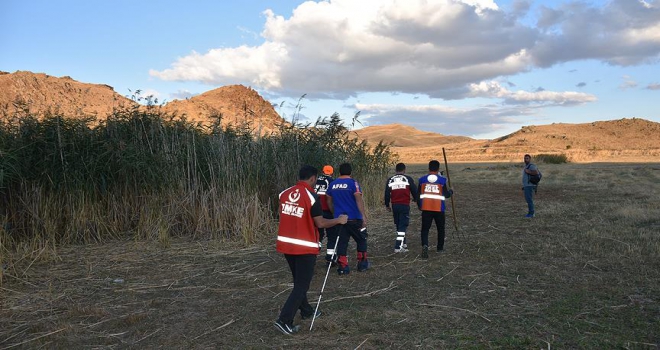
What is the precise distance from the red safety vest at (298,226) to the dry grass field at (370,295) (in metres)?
0.97

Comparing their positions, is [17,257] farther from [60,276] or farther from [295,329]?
[295,329]

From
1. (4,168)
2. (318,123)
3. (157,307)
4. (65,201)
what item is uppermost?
(318,123)

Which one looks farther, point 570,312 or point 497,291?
point 497,291

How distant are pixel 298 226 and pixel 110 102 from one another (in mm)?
24620

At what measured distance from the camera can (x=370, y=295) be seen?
6539 millimetres

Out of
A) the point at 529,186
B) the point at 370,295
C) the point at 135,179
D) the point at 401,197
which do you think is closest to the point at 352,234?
the point at 370,295

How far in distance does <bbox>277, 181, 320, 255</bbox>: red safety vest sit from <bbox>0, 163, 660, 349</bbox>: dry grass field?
3.18 ft

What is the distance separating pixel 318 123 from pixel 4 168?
7685 millimetres

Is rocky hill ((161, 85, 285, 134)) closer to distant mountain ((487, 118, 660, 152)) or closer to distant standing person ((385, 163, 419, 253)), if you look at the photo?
distant standing person ((385, 163, 419, 253))

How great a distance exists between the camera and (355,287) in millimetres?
7035

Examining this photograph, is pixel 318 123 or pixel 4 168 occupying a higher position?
pixel 318 123

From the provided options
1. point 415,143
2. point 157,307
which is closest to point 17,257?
point 157,307

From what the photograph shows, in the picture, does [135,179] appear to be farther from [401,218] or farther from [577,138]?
[577,138]

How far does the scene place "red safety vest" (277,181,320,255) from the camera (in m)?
5.13
